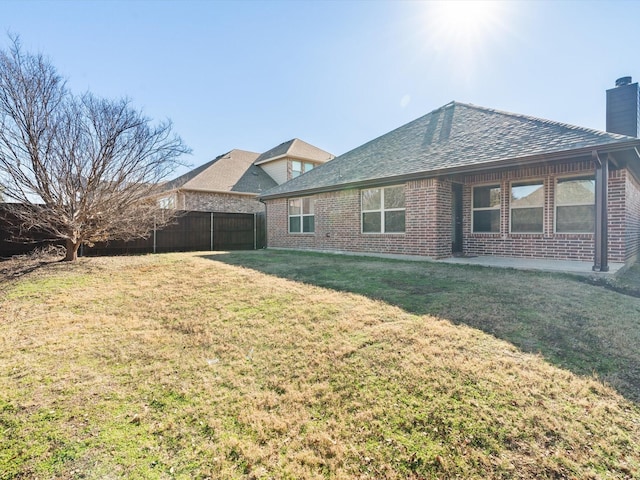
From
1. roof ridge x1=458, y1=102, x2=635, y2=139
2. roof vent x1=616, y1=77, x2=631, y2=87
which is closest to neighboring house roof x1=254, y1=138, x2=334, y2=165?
roof ridge x1=458, y1=102, x2=635, y2=139

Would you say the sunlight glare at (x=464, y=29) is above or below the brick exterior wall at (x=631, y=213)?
above

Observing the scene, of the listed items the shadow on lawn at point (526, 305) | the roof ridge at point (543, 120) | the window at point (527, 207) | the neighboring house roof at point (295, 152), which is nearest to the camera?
the shadow on lawn at point (526, 305)

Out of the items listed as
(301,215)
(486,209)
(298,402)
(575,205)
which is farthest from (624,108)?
(298,402)

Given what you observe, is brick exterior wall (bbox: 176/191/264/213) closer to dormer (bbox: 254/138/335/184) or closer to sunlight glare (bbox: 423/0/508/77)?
dormer (bbox: 254/138/335/184)

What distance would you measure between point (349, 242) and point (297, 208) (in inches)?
137

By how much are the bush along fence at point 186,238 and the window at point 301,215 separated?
109 inches

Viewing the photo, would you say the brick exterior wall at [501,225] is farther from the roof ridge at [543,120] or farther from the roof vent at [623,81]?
the roof vent at [623,81]

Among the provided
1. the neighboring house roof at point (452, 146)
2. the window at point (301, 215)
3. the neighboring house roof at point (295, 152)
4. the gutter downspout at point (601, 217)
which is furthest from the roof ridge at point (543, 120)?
the neighboring house roof at point (295, 152)

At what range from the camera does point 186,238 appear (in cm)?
1348

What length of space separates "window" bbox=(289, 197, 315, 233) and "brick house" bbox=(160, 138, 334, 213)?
4516mm

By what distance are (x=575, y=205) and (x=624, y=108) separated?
483 cm

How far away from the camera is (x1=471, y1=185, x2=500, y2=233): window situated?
376 inches

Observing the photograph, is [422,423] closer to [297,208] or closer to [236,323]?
[236,323]

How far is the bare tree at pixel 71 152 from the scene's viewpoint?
7547 millimetres
